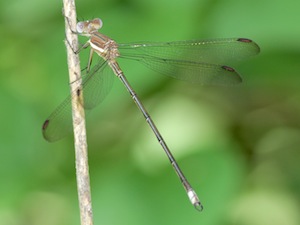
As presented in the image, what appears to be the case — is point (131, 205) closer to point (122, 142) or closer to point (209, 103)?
point (122, 142)

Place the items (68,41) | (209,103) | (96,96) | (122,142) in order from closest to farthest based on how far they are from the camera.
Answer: (68,41), (96,96), (122,142), (209,103)

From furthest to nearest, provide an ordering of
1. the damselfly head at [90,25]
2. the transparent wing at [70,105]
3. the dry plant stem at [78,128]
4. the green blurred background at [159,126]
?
1. the green blurred background at [159,126]
2. the damselfly head at [90,25]
3. the transparent wing at [70,105]
4. the dry plant stem at [78,128]

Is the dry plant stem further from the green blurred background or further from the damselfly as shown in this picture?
the green blurred background

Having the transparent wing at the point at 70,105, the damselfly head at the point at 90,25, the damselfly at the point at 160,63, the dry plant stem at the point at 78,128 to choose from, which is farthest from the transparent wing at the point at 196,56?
the dry plant stem at the point at 78,128

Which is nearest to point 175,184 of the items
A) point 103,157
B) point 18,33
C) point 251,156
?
point 103,157

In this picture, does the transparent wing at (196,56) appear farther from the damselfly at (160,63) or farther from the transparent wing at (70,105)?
the transparent wing at (70,105)

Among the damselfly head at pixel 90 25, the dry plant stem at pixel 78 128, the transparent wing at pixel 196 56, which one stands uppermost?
the damselfly head at pixel 90 25

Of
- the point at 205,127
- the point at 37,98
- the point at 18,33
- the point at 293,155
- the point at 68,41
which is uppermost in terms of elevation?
the point at 18,33
